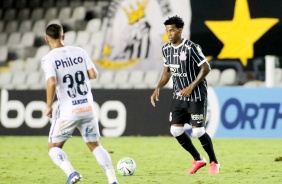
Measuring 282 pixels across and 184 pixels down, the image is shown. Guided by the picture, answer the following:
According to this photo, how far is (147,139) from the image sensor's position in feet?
52.5

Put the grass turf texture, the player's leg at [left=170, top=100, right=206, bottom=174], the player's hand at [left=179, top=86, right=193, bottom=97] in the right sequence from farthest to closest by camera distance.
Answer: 1. the player's leg at [left=170, top=100, right=206, bottom=174]
2. the player's hand at [left=179, top=86, right=193, bottom=97]
3. the grass turf texture

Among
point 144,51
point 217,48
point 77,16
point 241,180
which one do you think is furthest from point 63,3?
point 241,180

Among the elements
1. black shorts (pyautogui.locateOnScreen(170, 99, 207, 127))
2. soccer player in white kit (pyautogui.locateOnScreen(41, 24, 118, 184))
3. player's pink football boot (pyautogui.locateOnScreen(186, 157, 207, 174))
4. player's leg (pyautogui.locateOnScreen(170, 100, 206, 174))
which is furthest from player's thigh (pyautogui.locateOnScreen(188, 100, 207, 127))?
soccer player in white kit (pyautogui.locateOnScreen(41, 24, 118, 184))

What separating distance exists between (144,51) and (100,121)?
5.59ft

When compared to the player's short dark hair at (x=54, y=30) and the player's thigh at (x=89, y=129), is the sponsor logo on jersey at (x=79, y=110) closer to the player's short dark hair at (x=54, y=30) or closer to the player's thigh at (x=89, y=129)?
the player's thigh at (x=89, y=129)

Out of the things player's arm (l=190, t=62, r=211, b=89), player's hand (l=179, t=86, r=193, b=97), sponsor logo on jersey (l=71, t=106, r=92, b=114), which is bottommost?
player's hand (l=179, t=86, r=193, b=97)

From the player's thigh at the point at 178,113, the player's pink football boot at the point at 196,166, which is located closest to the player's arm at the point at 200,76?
the player's thigh at the point at 178,113

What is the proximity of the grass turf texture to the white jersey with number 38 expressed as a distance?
1.22 metres

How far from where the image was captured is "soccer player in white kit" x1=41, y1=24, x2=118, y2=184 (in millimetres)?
7938

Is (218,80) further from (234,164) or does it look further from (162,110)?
(234,164)

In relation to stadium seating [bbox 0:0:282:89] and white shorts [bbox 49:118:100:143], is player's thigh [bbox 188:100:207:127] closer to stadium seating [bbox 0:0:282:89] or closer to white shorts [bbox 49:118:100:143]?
white shorts [bbox 49:118:100:143]

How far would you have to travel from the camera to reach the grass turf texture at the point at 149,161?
30.2 ft

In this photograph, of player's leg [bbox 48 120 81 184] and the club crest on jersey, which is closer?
player's leg [bbox 48 120 81 184]

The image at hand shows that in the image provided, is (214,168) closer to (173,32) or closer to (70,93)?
(173,32)
